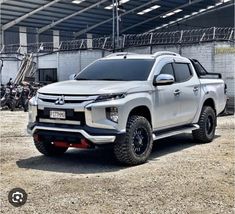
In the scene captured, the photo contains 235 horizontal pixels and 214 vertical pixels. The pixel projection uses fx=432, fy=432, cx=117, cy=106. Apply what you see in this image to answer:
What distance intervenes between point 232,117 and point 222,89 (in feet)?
13.8

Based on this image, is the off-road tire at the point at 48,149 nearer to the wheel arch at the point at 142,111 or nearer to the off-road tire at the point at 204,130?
the wheel arch at the point at 142,111

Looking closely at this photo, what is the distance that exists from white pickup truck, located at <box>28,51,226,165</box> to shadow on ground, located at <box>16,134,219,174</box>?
26 centimetres

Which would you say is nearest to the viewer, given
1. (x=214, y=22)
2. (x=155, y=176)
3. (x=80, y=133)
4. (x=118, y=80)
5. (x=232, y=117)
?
(x=155, y=176)

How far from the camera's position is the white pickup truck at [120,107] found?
648 cm

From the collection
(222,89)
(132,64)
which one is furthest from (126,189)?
(222,89)

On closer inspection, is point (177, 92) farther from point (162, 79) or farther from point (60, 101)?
point (60, 101)

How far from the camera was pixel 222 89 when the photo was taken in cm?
990

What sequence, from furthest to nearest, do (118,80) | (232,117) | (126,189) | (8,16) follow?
(8,16) < (232,117) < (118,80) < (126,189)

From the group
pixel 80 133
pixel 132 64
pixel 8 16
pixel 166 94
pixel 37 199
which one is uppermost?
pixel 8 16

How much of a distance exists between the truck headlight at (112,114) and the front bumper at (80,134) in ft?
0.61

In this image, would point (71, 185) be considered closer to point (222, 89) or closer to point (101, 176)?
point (101, 176)

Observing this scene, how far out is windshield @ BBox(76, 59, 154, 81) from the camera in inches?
297

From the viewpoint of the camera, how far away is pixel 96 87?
6.77 meters

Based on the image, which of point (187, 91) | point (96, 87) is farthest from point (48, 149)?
point (187, 91)
